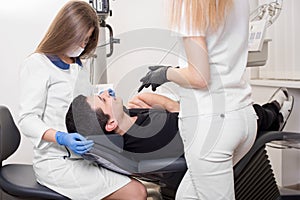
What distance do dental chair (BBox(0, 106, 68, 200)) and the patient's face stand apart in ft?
1.22

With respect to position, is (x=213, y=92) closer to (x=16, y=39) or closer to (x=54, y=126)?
(x=54, y=126)

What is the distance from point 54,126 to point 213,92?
726 millimetres

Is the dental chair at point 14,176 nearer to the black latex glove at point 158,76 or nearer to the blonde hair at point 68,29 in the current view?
the blonde hair at point 68,29

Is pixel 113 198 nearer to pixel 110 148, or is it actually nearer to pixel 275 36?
pixel 110 148

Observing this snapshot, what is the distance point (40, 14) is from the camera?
8.79ft

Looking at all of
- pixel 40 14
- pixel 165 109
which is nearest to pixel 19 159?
pixel 40 14

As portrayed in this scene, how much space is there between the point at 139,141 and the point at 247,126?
1.54 feet

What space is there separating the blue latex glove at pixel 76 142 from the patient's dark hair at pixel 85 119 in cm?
8

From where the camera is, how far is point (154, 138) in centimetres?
164

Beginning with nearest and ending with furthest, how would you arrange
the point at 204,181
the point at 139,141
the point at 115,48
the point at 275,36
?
the point at 204,181 → the point at 139,141 → the point at 115,48 → the point at 275,36

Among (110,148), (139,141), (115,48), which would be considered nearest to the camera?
(110,148)

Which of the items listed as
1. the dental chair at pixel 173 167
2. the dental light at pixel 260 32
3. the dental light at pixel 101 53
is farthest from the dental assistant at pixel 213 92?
the dental light at pixel 101 53

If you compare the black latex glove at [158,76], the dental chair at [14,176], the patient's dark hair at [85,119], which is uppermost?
the black latex glove at [158,76]

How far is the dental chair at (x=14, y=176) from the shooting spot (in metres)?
1.64
